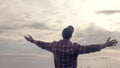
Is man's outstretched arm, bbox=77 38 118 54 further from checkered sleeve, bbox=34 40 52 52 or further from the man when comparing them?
checkered sleeve, bbox=34 40 52 52

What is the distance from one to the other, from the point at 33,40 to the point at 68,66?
2.65 metres

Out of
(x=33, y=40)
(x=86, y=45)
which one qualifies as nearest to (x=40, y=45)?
(x=33, y=40)

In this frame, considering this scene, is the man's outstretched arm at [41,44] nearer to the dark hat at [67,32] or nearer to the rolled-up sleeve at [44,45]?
the rolled-up sleeve at [44,45]

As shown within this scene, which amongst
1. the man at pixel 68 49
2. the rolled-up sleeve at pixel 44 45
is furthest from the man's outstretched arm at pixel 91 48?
the rolled-up sleeve at pixel 44 45

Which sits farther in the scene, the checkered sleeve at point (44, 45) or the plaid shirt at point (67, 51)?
the checkered sleeve at point (44, 45)

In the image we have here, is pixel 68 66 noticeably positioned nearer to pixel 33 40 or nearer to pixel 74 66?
pixel 74 66

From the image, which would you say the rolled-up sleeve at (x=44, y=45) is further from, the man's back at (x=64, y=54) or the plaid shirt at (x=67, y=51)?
the man's back at (x=64, y=54)

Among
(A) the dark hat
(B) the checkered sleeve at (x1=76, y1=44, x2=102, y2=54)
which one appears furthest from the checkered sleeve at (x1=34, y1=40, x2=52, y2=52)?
(B) the checkered sleeve at (x1=76, y1=44, x2=102, y2=54)

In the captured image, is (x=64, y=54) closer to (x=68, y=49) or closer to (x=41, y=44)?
(x=68, y=49)

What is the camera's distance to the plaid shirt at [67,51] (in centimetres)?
3080

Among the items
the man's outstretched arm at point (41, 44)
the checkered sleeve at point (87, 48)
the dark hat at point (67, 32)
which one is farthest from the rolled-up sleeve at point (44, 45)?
the checkered sleeve at point (87, 48)

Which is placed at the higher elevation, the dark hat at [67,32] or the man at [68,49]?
the dark hat at [67,32]

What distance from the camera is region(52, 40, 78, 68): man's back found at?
1214 inches

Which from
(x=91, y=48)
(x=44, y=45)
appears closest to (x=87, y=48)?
(x=91, y=48)
